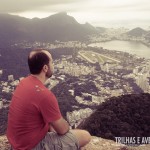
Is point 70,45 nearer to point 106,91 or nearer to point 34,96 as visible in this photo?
point 106,91

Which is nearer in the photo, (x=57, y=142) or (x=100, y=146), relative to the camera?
(x=57, y=142)

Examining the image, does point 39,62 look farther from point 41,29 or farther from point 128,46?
point 41,29

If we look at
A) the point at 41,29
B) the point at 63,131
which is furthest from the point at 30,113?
the point at 41,29

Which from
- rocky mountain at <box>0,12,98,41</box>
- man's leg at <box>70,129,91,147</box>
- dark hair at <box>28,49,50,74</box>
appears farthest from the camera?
rocky mountain at <box>0,12,98,41</box>

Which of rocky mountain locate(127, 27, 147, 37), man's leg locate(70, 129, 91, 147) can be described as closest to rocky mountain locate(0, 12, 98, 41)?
rocky mountain locate(127, 27, 147, 37)

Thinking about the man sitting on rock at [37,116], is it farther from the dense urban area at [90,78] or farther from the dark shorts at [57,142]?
the dense urban area at [90,78]

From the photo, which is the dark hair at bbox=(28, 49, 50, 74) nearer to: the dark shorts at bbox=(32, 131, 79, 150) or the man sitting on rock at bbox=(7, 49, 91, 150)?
the man sitting on rock at bbox=(7, 49, 91, 150)
